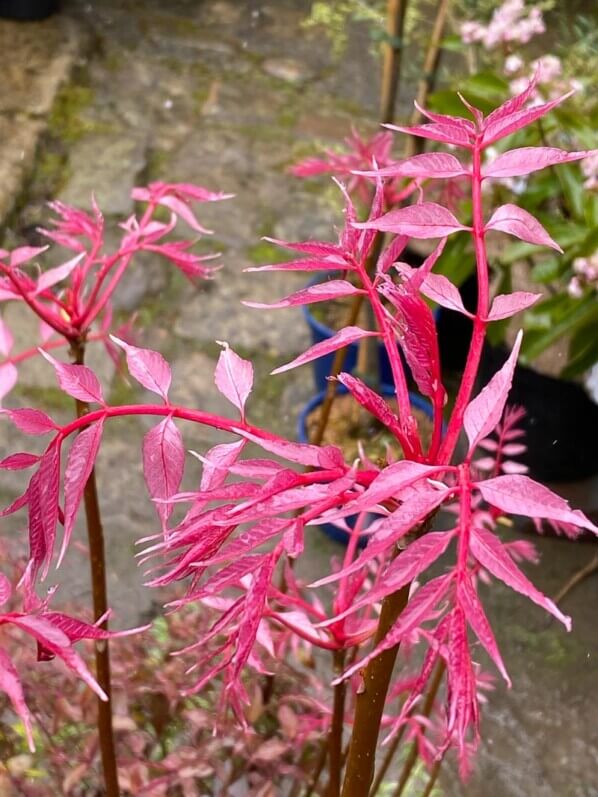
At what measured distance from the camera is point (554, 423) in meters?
1.87

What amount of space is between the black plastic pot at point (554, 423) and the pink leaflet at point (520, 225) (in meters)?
1.41

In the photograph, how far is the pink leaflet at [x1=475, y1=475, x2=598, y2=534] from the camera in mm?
323

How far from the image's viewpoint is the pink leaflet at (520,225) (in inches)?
16.2

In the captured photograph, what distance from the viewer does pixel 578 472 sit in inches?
76.3

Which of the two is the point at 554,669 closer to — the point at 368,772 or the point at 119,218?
the point at 368,772

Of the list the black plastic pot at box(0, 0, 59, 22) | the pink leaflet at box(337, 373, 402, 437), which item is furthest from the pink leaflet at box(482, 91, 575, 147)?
the black plastic pot at box(0, 0, 59, 22)

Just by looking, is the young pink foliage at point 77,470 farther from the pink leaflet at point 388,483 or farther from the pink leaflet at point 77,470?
the pink leaflet at point 388,483

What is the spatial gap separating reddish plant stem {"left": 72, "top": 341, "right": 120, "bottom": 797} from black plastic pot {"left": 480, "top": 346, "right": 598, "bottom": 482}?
1300mm

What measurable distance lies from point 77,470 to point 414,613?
155 mm

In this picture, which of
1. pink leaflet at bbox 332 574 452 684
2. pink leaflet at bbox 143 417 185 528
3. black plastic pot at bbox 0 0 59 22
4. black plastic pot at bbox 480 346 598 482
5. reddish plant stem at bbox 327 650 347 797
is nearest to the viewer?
pink leaflet at bbox 332 574 452 684

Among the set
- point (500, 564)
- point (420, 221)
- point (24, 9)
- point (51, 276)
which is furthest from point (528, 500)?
point (24, 9)

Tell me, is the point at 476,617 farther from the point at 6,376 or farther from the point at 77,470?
the point at 6,376

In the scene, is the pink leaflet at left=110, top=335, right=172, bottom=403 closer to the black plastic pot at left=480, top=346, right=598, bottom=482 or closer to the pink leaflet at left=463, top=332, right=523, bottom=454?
the pink leaflet at left=463, top=332, right=523, bottom=454

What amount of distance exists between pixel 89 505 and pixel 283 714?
0.42 m
